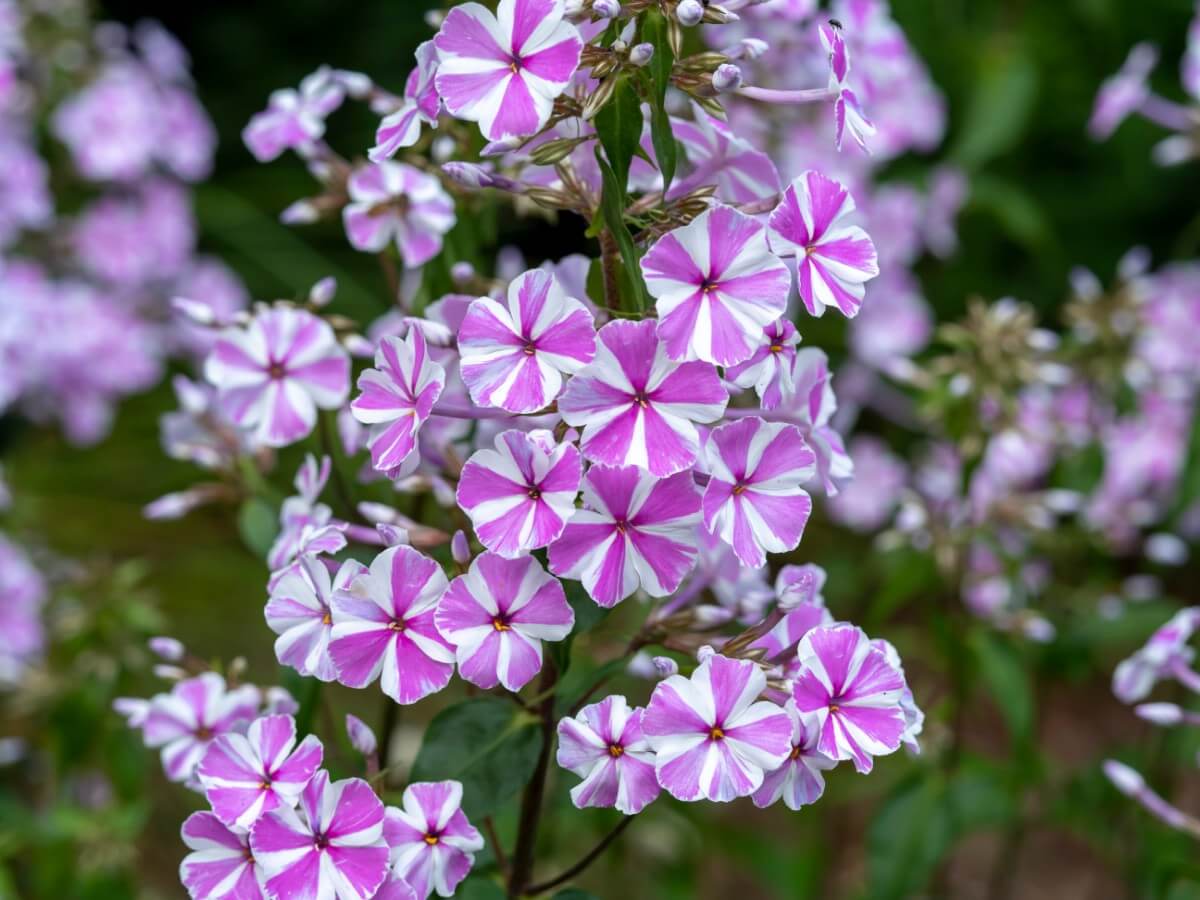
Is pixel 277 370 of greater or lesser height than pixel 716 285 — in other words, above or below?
below

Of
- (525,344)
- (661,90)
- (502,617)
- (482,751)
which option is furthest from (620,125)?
(482,751)

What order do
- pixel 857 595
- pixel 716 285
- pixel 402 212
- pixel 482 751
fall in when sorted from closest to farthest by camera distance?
1. pixel 716 285
2. pixel 482 751
3. pixel 402 212
4. pixel 857 595

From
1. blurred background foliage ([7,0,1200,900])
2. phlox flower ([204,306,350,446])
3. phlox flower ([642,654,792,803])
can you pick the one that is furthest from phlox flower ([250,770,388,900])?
blurred background foliage ([7,0,1200,900])

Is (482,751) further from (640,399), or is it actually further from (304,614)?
(640,399)

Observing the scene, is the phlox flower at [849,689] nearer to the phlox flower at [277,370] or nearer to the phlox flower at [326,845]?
the phlox flower at [326,845]

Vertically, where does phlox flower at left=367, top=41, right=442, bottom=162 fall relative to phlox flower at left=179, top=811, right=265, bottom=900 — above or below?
above

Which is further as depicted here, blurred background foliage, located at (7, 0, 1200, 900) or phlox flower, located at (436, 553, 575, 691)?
blurred background foliage, located at (7, 0, 1200, 900)

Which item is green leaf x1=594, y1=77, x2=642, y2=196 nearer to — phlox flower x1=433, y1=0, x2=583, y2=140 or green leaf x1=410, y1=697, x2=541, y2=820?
phlox flower x1=433, y1=0, x2=583, y2=140
